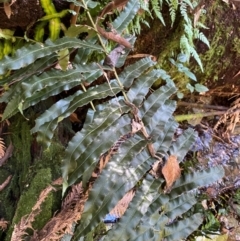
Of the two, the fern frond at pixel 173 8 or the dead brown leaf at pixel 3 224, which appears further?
the fern frond at pixel 173 8

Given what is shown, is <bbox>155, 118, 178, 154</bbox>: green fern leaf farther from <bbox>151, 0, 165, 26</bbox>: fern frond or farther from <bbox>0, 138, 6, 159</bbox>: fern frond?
<bbox>0, 138, 6, 159</bbox>: fern frond

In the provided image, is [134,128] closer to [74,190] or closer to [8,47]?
[74,190]

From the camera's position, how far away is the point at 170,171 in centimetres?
173

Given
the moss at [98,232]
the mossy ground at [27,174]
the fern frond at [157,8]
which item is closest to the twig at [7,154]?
the mossy ground at [27,174]

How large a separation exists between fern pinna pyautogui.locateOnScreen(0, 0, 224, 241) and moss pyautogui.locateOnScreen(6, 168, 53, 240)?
10 centimetres

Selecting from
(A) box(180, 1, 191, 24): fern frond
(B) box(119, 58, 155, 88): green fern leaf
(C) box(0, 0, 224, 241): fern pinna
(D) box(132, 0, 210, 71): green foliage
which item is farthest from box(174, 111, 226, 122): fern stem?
(B) box(119, 58, 155, 88): green fern leaf

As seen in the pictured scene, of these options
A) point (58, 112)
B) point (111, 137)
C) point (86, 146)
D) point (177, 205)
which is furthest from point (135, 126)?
point (177, 205)

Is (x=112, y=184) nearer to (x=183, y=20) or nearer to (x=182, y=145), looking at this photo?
(x=182, y=145)

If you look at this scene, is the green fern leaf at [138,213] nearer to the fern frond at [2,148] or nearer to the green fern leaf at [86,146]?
→ the green fern leaf at [86,146]

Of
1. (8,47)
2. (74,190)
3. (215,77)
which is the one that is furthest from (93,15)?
(215,77)

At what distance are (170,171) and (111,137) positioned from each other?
36cm

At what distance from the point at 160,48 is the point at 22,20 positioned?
0.95 metres

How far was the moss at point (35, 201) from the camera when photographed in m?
1.88

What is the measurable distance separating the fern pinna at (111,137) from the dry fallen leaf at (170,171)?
2 centimetres
